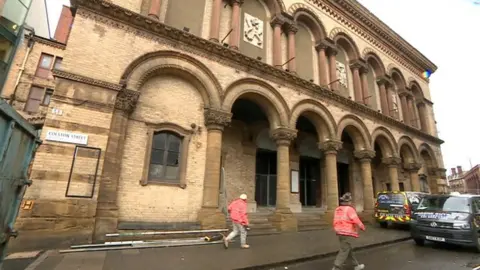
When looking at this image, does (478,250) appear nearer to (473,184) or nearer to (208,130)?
(208,130)

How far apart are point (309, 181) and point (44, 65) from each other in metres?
22.5

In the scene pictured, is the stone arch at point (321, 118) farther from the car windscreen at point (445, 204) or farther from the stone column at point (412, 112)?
the stone column at point (412, 112)

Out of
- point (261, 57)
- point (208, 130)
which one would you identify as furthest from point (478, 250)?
point (261, 57)

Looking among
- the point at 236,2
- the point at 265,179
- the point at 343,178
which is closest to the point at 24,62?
the point at 236,2

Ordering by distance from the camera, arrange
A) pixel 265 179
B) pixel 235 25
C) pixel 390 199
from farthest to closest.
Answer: pixel 265 179
pixel 390 199
pixel 235 25

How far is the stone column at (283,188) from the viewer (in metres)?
10.7

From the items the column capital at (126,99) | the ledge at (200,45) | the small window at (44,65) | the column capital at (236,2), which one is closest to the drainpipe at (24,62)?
the small window at (44,65)

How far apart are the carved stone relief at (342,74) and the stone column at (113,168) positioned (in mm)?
13305

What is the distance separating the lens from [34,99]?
761 inches

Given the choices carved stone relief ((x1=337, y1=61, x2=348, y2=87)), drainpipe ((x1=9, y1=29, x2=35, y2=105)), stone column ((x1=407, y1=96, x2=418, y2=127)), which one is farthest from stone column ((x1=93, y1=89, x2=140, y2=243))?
stone column ((x1=407, y1=96, x2=418, y2=127))

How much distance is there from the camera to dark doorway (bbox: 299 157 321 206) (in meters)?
15.9

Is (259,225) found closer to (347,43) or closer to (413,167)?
(347,43)

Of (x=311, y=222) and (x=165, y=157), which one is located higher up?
(x=165, y=157)

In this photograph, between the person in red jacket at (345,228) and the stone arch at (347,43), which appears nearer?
the person in red jacket at (345,228)
